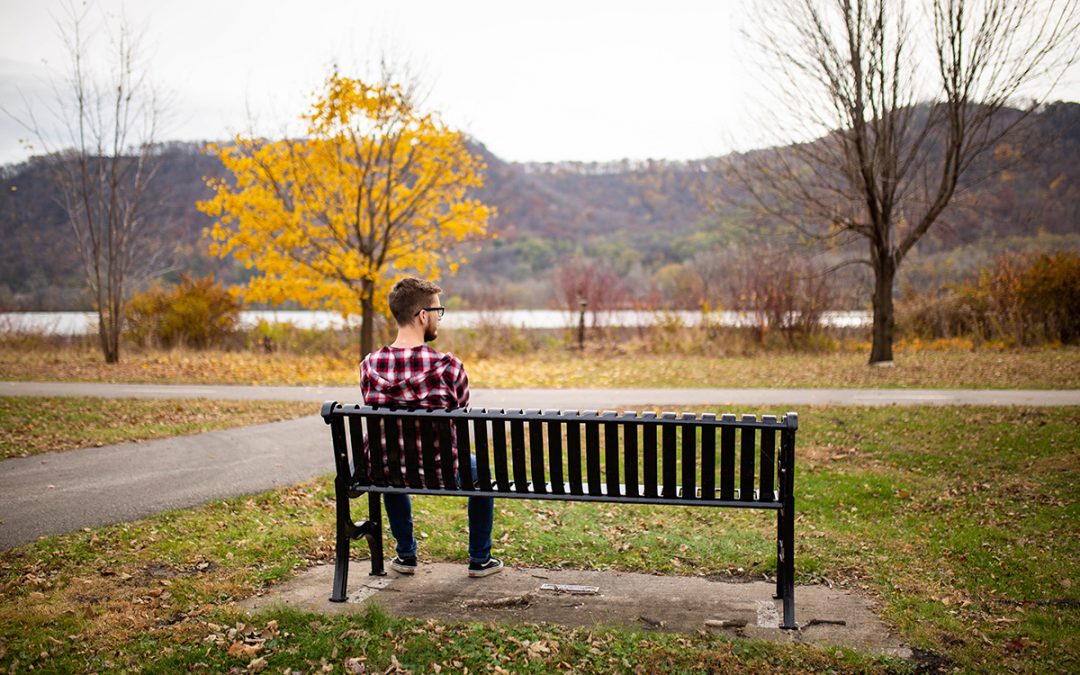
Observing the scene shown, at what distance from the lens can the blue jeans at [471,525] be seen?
4.39 metres

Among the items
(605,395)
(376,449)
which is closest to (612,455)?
(376,449)

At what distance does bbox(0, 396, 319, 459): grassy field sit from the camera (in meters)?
8.09

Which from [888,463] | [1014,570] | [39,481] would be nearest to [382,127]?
[39,481]

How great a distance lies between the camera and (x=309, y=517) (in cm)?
581

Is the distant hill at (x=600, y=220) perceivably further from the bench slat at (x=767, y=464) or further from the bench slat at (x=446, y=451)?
the bench slat at (x=446, y=451)

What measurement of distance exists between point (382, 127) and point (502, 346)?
6703mm

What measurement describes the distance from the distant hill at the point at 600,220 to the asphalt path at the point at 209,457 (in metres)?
5.63

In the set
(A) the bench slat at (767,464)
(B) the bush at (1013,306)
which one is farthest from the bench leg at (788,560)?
(B) the bush at (1013,306)

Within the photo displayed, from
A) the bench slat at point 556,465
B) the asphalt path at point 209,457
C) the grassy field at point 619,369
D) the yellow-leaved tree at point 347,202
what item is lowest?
the asphalt path at point 209,457

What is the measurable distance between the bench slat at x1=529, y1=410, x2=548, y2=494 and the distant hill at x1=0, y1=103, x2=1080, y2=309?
1270 cm

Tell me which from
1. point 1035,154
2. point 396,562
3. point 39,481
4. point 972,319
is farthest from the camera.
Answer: point 972,319

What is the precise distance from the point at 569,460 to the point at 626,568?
114cm

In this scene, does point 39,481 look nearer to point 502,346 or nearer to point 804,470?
point 804,470

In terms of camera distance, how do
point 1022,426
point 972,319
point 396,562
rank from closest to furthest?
1. point 396,562
2. point 1022,426
3. point 972,319
